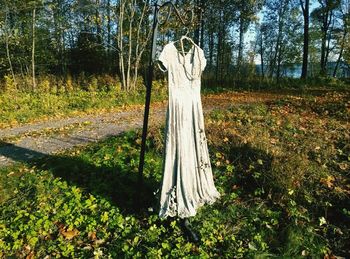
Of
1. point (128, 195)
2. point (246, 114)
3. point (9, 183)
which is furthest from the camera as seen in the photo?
point (246, 114)

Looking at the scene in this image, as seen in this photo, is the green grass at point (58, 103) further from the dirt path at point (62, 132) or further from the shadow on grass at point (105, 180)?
the shadow on grass at point (105, 180)

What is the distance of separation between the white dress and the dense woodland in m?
9.39

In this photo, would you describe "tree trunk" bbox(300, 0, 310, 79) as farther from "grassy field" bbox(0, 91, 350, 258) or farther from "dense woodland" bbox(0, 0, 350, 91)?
"grassy field" bbox(0, 91, 350, 258)

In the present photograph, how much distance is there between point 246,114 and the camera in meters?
9.77

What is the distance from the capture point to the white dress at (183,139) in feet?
12.0

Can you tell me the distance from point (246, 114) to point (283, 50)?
71.9ft

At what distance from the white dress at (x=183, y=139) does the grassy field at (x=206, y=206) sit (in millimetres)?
543

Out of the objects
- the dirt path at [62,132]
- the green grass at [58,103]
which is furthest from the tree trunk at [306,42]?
the dirt path at [62,132]

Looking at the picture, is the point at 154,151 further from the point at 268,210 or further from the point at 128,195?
the point at 268,210

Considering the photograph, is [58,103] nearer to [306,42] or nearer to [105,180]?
[105,180]

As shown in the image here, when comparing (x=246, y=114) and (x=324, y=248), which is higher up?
(x=246, y=114)

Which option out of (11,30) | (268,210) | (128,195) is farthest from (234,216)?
(11,30)

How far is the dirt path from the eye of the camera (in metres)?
8.22

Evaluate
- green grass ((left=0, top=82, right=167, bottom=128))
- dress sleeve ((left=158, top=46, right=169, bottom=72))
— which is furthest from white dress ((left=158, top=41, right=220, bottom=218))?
green grass ((left=0, top=82, right=167, bottom=128))
